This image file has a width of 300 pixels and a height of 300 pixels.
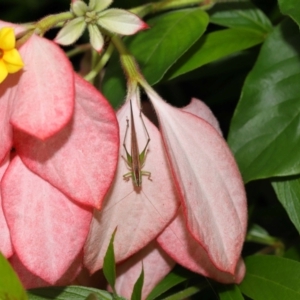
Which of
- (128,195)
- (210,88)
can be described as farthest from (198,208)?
(210,88)

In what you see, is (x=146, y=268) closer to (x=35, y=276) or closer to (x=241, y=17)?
(x=35, y=276)

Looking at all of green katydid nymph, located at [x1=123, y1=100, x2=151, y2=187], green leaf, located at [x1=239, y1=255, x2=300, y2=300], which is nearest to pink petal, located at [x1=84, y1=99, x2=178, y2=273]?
green katydid nymph, located at [x1=123, y1=100, x2=151, y2=187]

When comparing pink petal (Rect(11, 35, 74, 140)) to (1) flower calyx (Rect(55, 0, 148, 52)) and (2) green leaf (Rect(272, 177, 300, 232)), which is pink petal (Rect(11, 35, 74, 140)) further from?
(2) green leaf (Rect(272, 177, 300, 232))

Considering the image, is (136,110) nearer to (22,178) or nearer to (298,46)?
(22,178)

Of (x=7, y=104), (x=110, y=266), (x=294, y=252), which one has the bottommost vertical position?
(x=294, y=252)

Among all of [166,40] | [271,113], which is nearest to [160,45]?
[166,40]

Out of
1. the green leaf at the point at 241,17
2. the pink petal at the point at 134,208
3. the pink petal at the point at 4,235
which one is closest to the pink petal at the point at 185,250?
the pink petal at the point at 134,208
